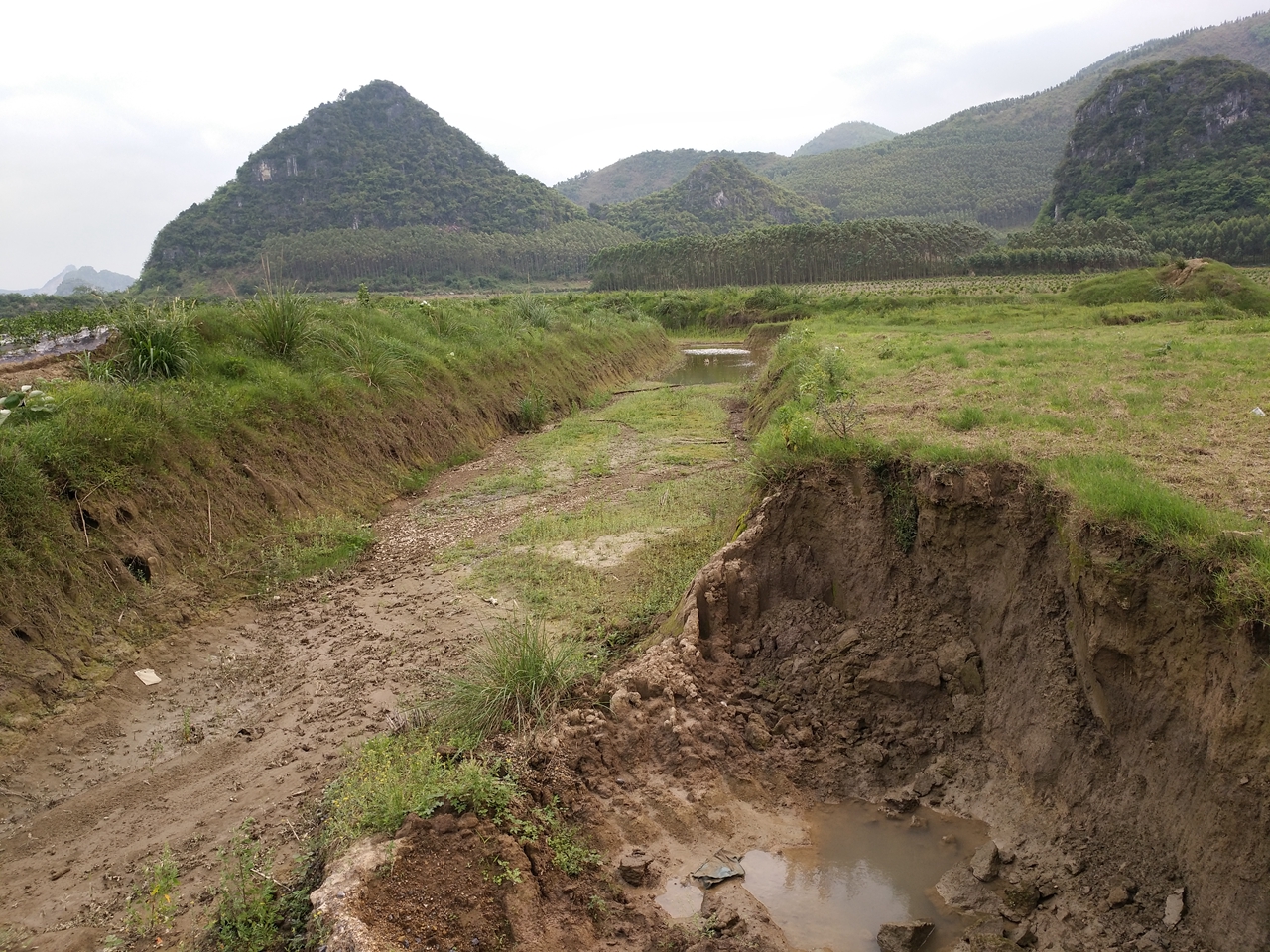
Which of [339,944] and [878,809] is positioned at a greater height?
[339,944]

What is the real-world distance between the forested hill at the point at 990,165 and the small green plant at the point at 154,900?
6131 inches

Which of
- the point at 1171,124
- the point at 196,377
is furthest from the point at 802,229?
the point at 196,377

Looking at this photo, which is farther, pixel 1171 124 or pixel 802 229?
pixel 1171 124

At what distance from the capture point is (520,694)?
566cm

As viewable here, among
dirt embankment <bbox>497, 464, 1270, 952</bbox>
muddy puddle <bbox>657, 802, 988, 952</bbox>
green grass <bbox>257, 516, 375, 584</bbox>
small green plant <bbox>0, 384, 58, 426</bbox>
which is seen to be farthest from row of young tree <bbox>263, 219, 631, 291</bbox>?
muddy puddle <bbox>657, 802, 988, 952</bbox>

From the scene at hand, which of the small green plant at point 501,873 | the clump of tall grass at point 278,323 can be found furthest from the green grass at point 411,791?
the clump of tall grass at point 278,323

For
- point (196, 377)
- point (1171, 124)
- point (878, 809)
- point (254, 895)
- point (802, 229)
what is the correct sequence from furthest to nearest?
1. point (1171, 124)
2. point (802, 229)
3. point (196, 377)
4. point (878, 809)
5. point (254, 895)

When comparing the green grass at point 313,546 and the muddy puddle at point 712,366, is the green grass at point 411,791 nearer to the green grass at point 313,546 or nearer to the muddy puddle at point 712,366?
the green grass at point 313,546

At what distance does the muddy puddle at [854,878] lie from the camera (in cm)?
443

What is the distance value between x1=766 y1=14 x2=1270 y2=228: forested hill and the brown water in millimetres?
153239

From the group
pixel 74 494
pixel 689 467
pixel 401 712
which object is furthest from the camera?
pixel 689 467

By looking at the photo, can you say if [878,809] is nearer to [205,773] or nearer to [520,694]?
[520,694]

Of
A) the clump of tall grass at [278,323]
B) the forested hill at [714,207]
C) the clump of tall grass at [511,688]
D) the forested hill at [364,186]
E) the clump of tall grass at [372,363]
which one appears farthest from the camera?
the forested hill at [714,207]

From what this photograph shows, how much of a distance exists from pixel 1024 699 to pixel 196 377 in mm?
11213
